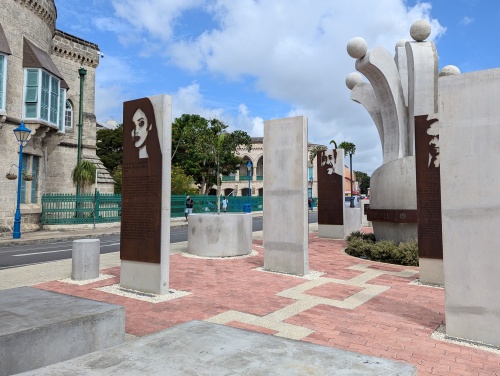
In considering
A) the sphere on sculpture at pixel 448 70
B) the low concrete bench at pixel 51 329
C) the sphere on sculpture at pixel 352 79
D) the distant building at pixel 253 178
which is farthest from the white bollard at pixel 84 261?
the distant building at pixel 253 178

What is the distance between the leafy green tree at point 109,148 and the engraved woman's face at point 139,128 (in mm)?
46088

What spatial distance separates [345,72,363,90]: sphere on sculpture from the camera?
622 inches

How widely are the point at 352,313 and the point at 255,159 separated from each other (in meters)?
58.3

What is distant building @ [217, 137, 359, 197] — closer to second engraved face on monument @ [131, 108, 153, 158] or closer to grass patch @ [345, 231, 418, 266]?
grass patch @ [345, 231, 418, 266]

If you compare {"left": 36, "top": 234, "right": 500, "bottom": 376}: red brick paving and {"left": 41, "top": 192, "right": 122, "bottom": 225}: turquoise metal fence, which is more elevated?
{"left": 41, "top": 192, "right": 122, "bottom": 225}: turquoise metal fence

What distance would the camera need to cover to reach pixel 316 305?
22.4 feet

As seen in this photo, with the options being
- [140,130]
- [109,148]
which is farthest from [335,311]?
[109,148]

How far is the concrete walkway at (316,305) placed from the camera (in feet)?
16.0

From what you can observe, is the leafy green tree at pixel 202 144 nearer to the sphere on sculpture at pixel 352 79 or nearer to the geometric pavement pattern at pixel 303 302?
the sphere on sculpture at pixel 352 79

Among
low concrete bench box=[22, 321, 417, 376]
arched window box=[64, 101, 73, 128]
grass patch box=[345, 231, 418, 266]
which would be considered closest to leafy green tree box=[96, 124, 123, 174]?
arched window box=[64, 101, 73, 128]

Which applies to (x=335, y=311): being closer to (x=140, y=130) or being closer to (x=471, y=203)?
(x=471, y=203)

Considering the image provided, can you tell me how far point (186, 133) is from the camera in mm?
44375

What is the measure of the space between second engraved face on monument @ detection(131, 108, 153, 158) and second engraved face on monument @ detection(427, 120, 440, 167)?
6087 mm

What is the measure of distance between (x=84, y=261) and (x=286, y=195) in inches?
195
